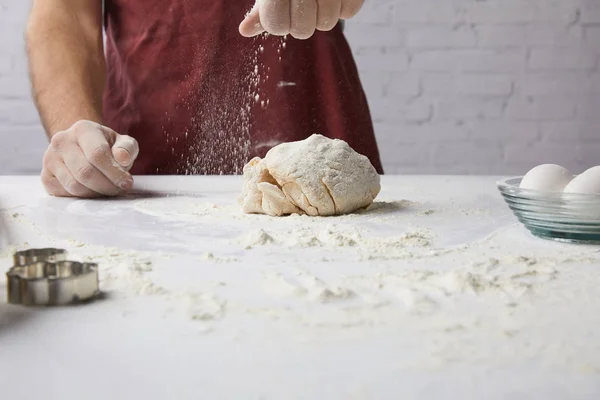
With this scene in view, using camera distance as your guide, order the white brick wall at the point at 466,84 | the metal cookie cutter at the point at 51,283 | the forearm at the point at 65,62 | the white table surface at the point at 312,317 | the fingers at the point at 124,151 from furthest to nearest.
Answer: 1. the white brick wall at the point at 466,84
2. the forearm at the point at 65,62
3. the fingers at the point at 124,151
4. the metal cookie cutter at the point at 51,283
5. the white table surface at the point at 312,317

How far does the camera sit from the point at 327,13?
1.17 m

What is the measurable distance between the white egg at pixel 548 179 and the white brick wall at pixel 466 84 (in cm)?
217

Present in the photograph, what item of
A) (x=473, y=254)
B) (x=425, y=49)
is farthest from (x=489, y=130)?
(x=473, y=254)

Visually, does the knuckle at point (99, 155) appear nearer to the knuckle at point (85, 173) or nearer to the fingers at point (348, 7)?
the knuckle at point (85, 173)

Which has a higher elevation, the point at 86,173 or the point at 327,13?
the point at 327,13

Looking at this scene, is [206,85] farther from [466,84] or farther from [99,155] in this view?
[466,84]

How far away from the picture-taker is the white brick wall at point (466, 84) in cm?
302

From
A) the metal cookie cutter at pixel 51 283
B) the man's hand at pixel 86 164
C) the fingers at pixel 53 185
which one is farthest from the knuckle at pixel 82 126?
the metal cookie cutter at pixel 51 283

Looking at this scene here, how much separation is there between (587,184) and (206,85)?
1162mm

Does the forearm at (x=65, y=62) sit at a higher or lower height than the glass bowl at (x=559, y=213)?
higher

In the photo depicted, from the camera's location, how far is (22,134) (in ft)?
9.91

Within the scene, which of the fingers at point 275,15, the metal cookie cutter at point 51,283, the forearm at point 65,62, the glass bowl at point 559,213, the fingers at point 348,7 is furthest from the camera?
the forearm at point 65,62

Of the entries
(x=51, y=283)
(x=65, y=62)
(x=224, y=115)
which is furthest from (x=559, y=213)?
(x=65, y=62)

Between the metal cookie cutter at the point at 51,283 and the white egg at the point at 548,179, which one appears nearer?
the metal cookie cutter at the point at 51,283
